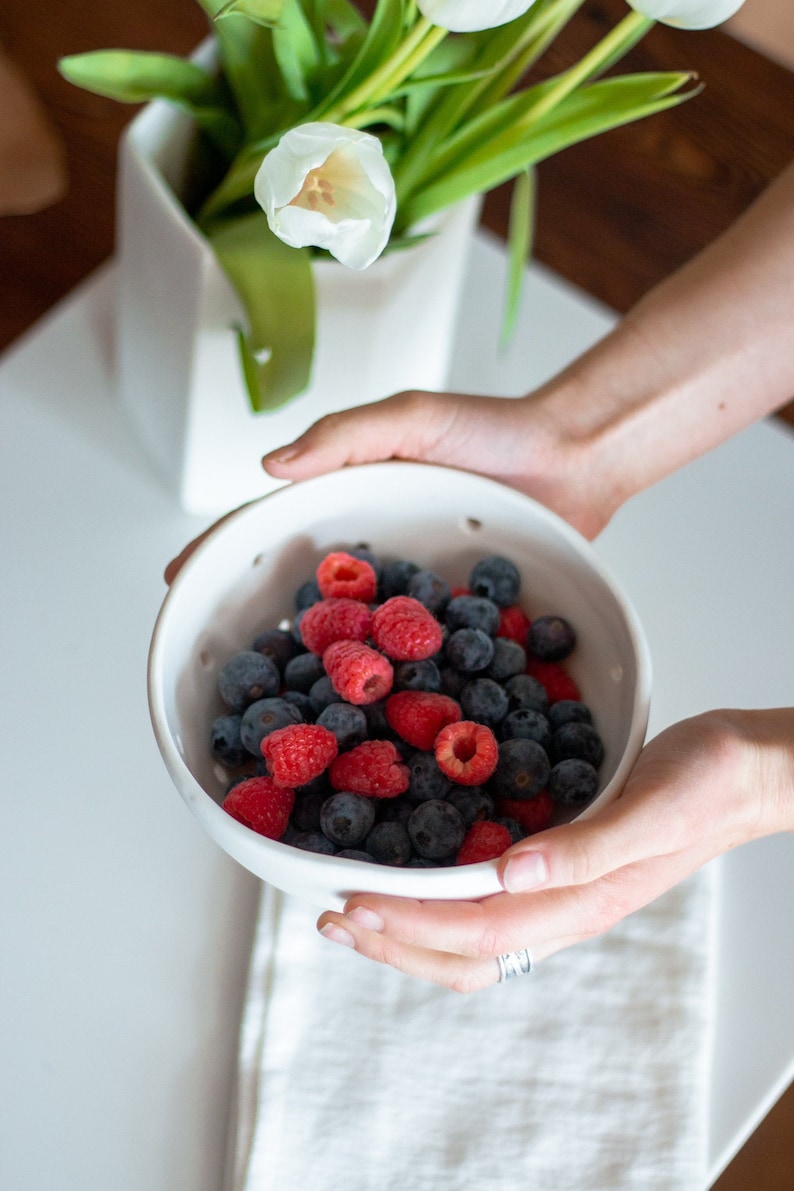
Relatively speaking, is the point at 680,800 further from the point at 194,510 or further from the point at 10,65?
the point at 10,65

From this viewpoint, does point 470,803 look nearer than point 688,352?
Yes

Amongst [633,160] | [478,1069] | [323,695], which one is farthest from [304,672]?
[633,160]

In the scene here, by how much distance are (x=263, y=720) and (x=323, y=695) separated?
4 centimetres

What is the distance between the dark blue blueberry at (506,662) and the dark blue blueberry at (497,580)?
0.10 feet

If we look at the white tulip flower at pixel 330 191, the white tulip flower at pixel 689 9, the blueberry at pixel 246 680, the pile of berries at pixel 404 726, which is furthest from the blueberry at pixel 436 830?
the white tulip flower at pixel 689 9

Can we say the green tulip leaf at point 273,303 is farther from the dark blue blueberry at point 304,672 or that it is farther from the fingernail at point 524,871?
the fingernail at point 524,871

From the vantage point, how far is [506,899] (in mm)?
542

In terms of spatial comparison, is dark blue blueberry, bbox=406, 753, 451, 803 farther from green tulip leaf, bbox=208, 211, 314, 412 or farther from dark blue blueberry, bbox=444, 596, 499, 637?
green tulip leaf, bbox=208, 211, 314, 412

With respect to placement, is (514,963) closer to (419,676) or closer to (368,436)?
(419,676)

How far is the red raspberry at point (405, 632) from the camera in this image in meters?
0.59

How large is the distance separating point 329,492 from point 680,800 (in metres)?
0.24

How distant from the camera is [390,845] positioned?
558 mm

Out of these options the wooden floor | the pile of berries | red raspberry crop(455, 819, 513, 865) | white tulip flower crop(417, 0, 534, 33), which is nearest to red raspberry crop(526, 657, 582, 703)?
the pile of berries

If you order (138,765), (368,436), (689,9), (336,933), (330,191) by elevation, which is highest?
(689,9)
